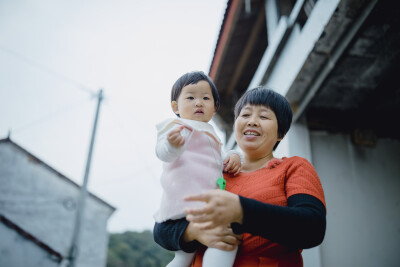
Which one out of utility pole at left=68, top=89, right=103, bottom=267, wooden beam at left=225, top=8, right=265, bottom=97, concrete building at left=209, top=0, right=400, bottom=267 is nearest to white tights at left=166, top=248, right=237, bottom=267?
concrete building at left=209, top=0, right=400, bottom=267

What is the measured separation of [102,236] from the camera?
732 inches

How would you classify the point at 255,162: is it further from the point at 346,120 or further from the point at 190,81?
the point at 346,120

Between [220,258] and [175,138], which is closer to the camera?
[220,258]

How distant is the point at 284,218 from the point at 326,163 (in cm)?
260

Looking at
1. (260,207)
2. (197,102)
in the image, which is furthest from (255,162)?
(260,207)

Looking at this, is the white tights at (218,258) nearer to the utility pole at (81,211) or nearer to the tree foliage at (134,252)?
the utility pole at (81,211)

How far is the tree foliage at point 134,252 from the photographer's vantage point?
1337 inches

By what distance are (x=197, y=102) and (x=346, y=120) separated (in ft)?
8.20

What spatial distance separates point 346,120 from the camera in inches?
140

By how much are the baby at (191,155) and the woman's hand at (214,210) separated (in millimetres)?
327

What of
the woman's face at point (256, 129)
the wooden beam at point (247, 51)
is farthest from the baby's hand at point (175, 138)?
the wooden beam at point (247, 51)

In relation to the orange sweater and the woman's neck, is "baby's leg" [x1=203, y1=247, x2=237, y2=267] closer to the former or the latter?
the orange sweater

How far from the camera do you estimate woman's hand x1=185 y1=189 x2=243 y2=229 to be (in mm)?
950

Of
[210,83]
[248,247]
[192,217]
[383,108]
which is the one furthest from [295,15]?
[192,217]
